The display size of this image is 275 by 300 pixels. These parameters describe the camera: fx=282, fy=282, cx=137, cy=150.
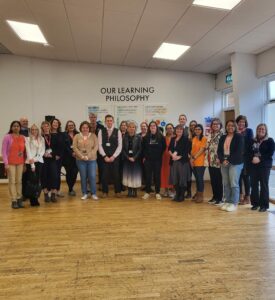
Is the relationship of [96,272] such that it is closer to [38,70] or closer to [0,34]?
[0,34]

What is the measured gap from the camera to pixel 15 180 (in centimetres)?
470

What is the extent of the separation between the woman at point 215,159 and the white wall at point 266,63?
173 cm

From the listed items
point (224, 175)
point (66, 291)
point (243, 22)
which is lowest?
point (66, 291)

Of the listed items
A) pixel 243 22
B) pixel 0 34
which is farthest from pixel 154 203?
pixel 0 34

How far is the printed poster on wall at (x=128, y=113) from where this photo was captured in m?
7.54

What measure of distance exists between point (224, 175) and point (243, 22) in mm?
2463

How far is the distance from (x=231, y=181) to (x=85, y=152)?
8.69 ft

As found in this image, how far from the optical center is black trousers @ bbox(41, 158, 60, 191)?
16.7ft

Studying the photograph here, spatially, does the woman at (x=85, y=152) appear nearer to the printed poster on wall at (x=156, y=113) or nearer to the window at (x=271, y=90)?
the printed poster on wall at (x=156, y=113)

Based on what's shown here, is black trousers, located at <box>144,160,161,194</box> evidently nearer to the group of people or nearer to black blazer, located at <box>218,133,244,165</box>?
the group of people

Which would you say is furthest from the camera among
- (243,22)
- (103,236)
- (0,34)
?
(0,34)

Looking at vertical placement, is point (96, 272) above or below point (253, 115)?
below

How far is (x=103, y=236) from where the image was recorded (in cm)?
343

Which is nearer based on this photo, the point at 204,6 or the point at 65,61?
the point at 204,6
